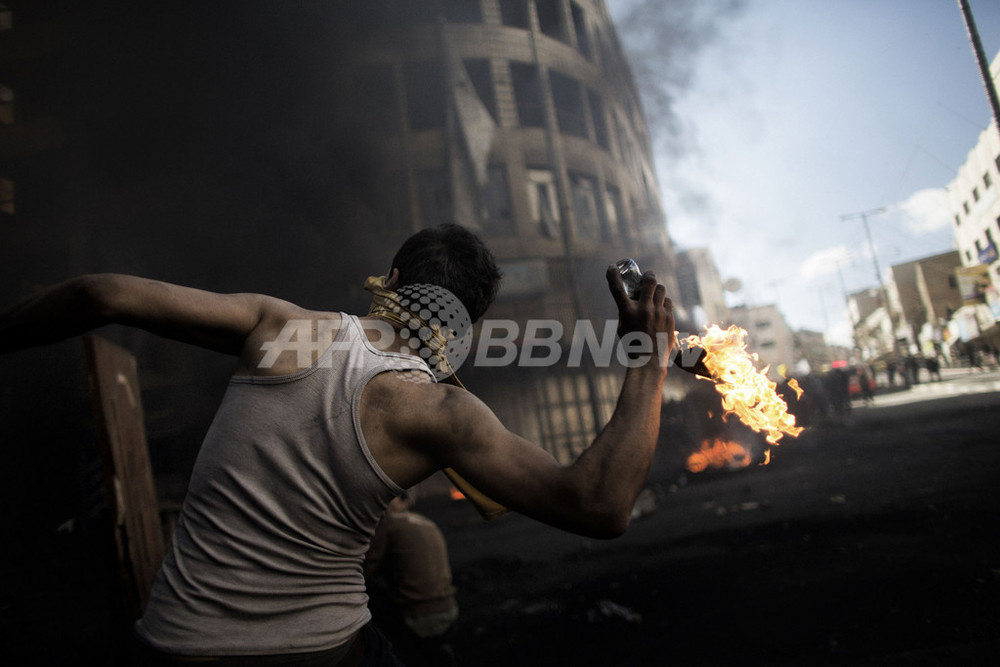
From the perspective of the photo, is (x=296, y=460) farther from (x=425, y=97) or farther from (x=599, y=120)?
(x=599, y=120)

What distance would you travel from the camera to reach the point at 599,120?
1806cm

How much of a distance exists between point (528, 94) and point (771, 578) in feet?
50.7

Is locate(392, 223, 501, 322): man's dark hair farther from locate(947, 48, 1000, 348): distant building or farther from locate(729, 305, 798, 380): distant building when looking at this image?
locate(729, 305, 798, 380): distant building

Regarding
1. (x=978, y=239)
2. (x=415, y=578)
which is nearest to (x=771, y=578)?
(x=415, y=578)

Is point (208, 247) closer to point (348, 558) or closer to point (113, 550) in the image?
point (113, 550)

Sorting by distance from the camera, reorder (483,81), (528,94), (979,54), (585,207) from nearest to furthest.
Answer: (979,54)
(483,81)
(528,94)
(585,207)

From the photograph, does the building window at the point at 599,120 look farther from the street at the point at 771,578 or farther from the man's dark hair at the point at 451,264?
the man's dark hair at the point at 451,264

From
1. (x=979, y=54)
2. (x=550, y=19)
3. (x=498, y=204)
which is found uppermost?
(x=550, y=19)

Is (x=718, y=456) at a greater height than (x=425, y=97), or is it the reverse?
(x=425, y=97)

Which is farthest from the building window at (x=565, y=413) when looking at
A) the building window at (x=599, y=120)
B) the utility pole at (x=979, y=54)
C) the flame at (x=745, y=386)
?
the flame at (x=745, y=386)

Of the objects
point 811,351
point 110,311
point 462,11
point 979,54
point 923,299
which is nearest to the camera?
point 110,311

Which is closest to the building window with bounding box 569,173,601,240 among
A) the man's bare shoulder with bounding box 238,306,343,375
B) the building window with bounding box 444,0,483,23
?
the building window with bounding box 444,0,483,23

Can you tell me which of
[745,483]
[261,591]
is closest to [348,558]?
[261,591]

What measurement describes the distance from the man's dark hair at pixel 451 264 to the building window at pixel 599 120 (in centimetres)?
1788
